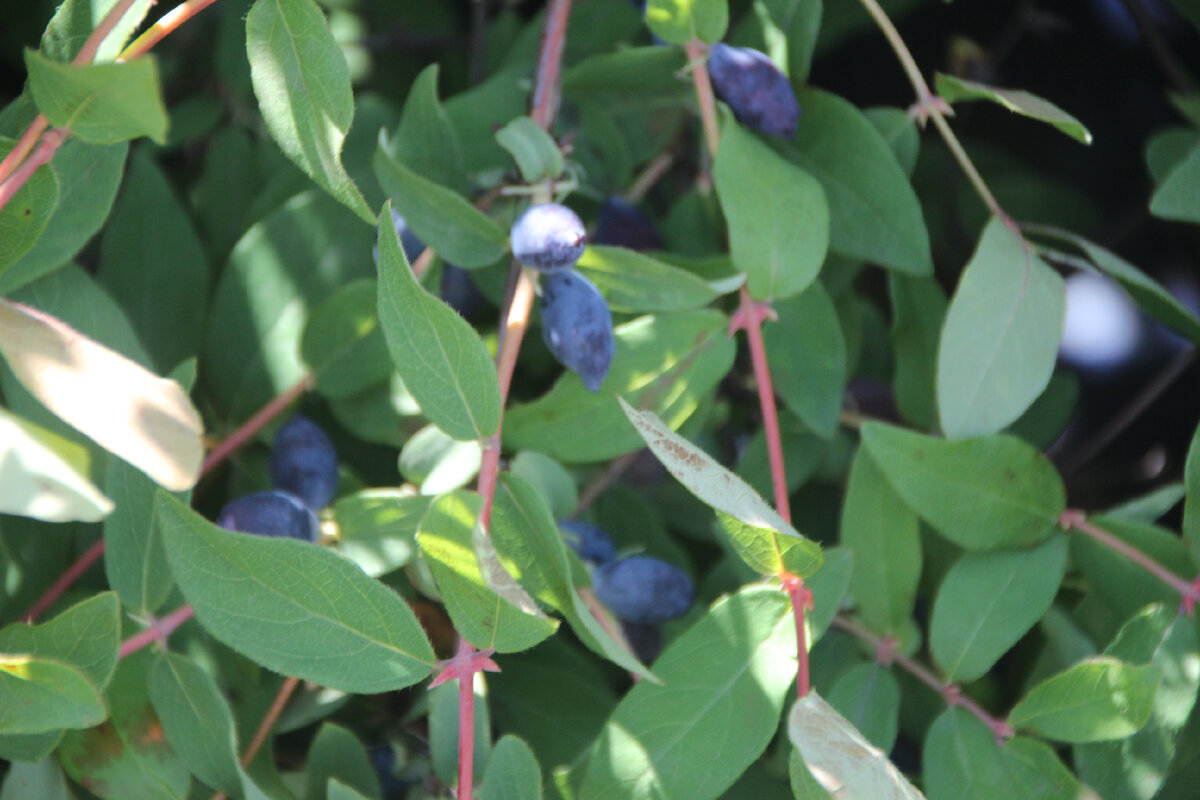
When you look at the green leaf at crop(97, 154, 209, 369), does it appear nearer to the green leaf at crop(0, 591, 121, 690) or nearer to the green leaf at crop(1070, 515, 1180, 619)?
the green leaf at crop(0, 591, 121, 690)

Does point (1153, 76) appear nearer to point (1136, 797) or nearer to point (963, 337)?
point (963, 337)

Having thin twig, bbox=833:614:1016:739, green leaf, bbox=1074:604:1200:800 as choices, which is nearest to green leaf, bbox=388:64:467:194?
thin twig, bbox=833:614:1016:739

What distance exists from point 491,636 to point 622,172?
39 centimetres

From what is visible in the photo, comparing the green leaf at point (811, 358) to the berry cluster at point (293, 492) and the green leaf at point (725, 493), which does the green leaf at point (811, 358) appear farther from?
the berry cluster at point (293, 492)

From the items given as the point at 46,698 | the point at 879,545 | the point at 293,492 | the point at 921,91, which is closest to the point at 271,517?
the point at 293,492

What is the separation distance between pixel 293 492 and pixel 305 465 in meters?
0.02

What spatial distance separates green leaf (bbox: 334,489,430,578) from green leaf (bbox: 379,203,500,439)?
0.07 m

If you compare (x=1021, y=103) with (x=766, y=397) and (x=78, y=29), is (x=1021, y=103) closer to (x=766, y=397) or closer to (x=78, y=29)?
(x=766, y=397)

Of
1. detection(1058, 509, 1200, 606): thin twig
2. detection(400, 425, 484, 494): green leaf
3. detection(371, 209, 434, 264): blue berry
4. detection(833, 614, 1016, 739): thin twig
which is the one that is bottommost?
detection(833, 614, 1016, 739): thin twig

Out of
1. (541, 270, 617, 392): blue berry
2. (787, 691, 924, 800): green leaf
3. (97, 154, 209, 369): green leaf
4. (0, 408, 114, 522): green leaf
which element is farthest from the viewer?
(97, 154, 209, 369): green leaf

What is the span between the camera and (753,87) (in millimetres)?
635

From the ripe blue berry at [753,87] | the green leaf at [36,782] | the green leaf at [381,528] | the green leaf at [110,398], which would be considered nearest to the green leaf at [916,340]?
the ripe blue berry at [753,87]

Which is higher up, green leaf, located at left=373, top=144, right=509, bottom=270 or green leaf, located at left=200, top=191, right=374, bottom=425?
green leaf, located at left=373, top=144, right=509, bottom=270

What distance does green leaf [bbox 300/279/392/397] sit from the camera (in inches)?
26.8
